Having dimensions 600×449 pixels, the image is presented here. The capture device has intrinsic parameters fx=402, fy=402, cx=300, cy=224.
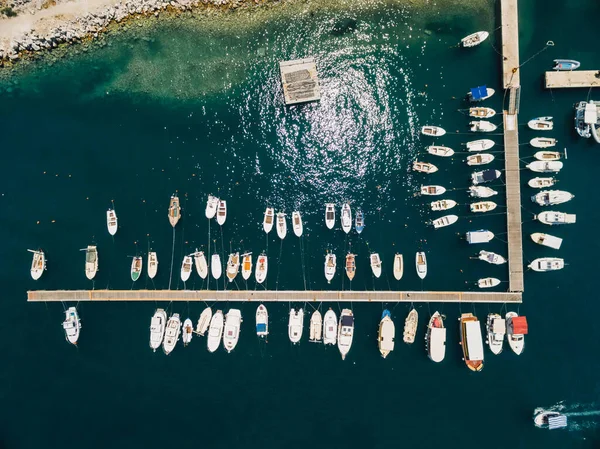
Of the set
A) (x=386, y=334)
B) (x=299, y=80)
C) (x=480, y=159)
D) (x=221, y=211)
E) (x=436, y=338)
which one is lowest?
(x=436, y=338)

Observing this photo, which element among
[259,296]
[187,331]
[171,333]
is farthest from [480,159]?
[171,333]

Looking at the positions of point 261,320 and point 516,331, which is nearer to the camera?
point 516,331

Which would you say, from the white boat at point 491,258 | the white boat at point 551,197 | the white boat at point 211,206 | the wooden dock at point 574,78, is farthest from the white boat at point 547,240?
the white boat at point 211,206

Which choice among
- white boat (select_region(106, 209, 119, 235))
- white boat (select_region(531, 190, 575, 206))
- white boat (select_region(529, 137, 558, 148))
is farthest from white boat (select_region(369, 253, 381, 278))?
white boat (select_region(106, 209, 119, 235))

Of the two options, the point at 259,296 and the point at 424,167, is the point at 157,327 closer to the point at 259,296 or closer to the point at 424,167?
the point at 259,296

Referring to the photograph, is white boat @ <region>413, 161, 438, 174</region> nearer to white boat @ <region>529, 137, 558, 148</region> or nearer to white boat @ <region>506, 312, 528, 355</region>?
white boat @ <region>529, 137, 558, 148</region>

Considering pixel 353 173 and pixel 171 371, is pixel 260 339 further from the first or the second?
pixel 353 173
